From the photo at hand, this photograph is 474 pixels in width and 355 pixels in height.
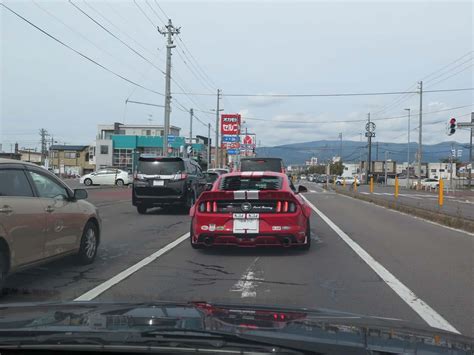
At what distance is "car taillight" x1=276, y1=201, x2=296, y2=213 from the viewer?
929 centimetres

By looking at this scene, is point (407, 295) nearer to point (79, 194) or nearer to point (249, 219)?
point (249, 219)

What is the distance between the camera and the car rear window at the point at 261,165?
965 inches

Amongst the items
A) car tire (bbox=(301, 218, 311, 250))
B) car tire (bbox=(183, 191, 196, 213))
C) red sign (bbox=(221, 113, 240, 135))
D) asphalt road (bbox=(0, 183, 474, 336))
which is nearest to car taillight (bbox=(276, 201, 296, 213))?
car tire (bbox=(301, 218, 311, 250))

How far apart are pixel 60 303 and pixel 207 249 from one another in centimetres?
607

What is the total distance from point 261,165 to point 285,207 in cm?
1539

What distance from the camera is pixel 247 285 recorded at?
7145mm

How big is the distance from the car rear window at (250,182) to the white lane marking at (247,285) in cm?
263

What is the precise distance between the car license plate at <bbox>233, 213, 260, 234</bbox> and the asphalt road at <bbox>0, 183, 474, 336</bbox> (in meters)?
0.53

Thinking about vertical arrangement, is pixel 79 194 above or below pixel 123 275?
above

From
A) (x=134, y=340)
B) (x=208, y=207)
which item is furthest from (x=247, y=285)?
(x=134, y=340)

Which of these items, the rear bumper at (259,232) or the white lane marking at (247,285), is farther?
the rear bumper at (259,232)

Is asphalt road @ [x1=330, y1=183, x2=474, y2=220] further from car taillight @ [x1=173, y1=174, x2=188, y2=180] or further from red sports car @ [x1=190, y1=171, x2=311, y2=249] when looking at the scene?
red sports car @ [x1=190, y1=171, x2=311, y2=249]

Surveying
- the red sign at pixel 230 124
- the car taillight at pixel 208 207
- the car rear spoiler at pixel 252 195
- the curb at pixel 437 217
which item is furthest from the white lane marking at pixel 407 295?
the red sign at pixel 230 124

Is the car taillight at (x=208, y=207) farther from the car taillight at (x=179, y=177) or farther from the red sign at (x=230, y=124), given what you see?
the red sign at (x=230, y=124)
